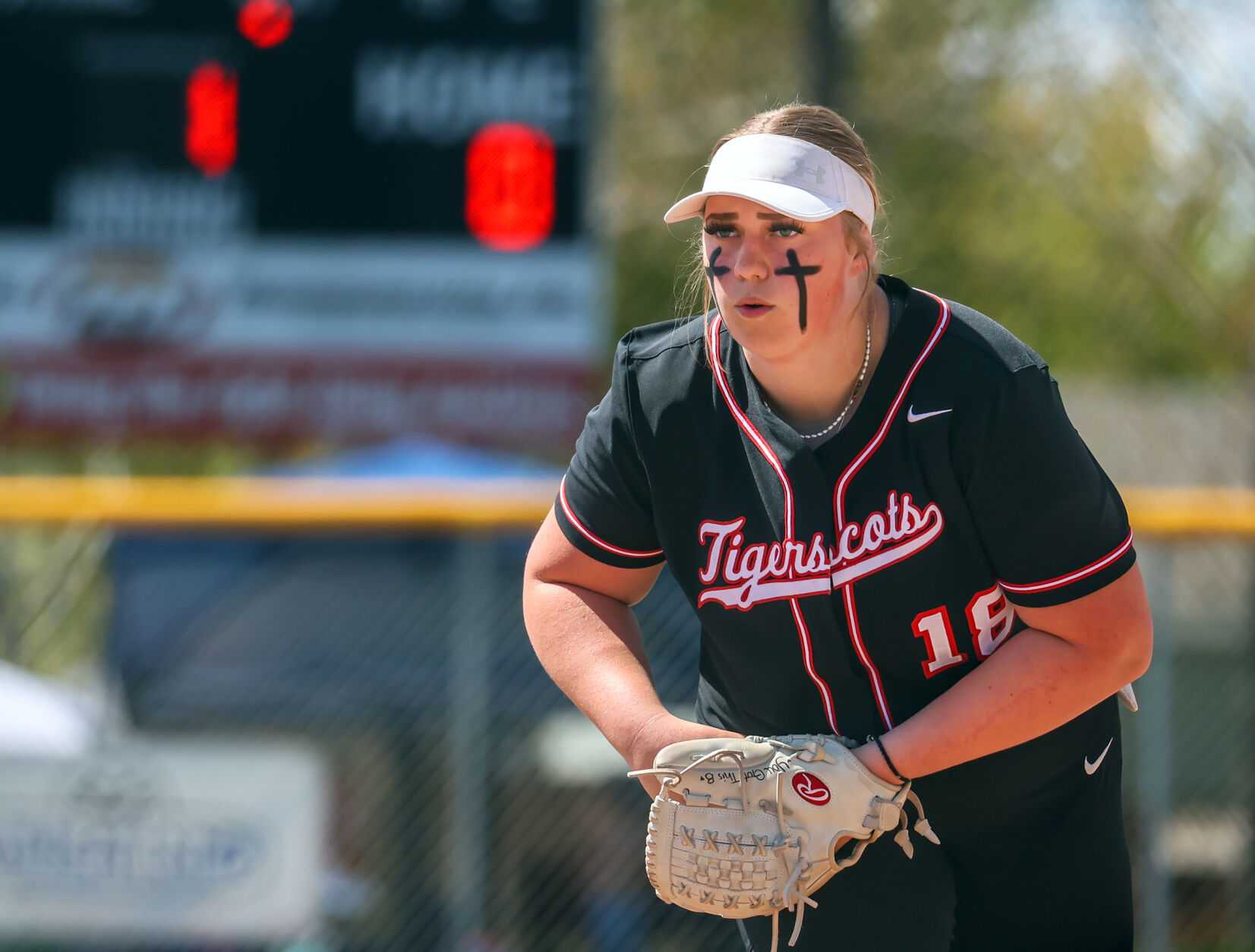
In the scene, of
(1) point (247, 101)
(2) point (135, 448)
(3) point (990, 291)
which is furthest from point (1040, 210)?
(2) point (135, 448)

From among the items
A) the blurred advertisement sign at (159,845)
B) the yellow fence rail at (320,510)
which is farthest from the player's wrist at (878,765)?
the blurred advertisement sign at (159,845)

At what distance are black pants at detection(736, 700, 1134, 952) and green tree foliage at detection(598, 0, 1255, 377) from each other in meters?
3.59

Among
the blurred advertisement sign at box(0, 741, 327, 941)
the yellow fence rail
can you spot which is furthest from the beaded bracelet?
the blurred advertisement sign at box(0, 741, 327, 941)

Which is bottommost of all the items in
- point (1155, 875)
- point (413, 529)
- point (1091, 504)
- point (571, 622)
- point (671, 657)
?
point (1155, 875)

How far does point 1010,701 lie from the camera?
2043mm

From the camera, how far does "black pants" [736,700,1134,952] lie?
2.20 m

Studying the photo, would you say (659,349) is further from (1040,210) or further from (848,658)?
(1040,210)

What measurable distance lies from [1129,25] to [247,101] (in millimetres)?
3954

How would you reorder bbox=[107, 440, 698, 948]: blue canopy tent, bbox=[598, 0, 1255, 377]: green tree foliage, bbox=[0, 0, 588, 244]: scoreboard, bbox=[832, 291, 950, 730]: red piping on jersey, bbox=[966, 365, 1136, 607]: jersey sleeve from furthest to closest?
bbox=[0, 0, 588, 244]: scoreboard, bbox=[598, 0, 1255, 377]: green tree foliage, bbox=[107, 440, 698, 948]: blue canopy tent, bbox=[832, 291, 950, 730]: red piping on jersey, bbox=[966, 365, 1136, 607]: jersey sleeve

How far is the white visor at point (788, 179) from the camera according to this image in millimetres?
2074

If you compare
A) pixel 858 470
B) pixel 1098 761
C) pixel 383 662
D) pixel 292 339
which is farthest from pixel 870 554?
pixel 292 339

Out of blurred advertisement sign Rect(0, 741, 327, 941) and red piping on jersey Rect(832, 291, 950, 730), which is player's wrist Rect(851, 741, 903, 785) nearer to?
red piping on jersey Rect(832, 291, 950, 730)

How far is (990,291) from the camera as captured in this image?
29.1 ft

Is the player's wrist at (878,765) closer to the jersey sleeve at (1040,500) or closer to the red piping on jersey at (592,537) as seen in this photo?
the jersey sleeve at (1040,500)
